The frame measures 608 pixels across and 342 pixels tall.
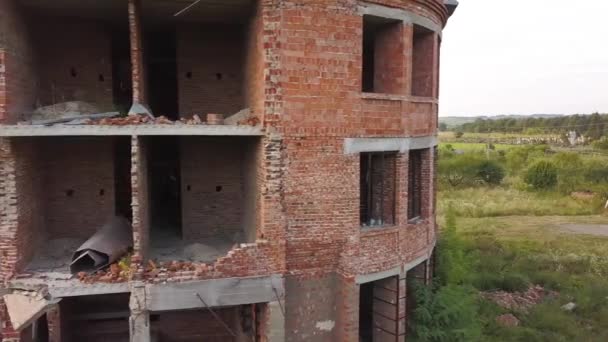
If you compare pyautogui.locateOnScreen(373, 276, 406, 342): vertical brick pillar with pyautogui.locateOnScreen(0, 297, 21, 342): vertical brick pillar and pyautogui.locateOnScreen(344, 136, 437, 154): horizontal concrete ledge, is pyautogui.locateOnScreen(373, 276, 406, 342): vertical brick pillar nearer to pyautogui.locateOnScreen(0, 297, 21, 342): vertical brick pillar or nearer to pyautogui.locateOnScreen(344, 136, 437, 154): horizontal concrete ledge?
pyautogui.locateOnScreen(344, 136, 437, 154): horizontal concrete ledge

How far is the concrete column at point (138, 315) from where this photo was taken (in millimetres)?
8086

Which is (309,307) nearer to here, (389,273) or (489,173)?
(389,273)

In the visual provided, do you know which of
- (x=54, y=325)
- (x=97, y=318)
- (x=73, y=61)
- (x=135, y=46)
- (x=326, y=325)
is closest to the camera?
(x=135, y=46)

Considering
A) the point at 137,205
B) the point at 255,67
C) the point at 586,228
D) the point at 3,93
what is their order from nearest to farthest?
the point at 3,93, the point at 137,205, the point at 255,67, the point at 586,228

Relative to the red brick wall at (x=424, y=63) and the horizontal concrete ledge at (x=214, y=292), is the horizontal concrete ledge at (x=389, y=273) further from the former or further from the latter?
the red brick wall at (x=424, y=63)

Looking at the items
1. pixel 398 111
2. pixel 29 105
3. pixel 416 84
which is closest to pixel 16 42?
pixel 29 105

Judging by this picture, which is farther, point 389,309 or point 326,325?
point 389,309

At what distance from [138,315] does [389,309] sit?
5.13 meters

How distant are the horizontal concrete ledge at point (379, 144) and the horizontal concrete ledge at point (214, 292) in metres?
2.81

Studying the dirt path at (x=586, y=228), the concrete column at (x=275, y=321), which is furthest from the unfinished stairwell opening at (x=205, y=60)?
the dirt path at (x=586, y=228)

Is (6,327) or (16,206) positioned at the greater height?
(16,206)

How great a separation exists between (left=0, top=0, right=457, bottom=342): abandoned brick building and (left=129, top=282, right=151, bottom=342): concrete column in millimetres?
33

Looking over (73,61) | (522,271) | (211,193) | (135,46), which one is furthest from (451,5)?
(522,271)

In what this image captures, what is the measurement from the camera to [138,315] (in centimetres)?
815
